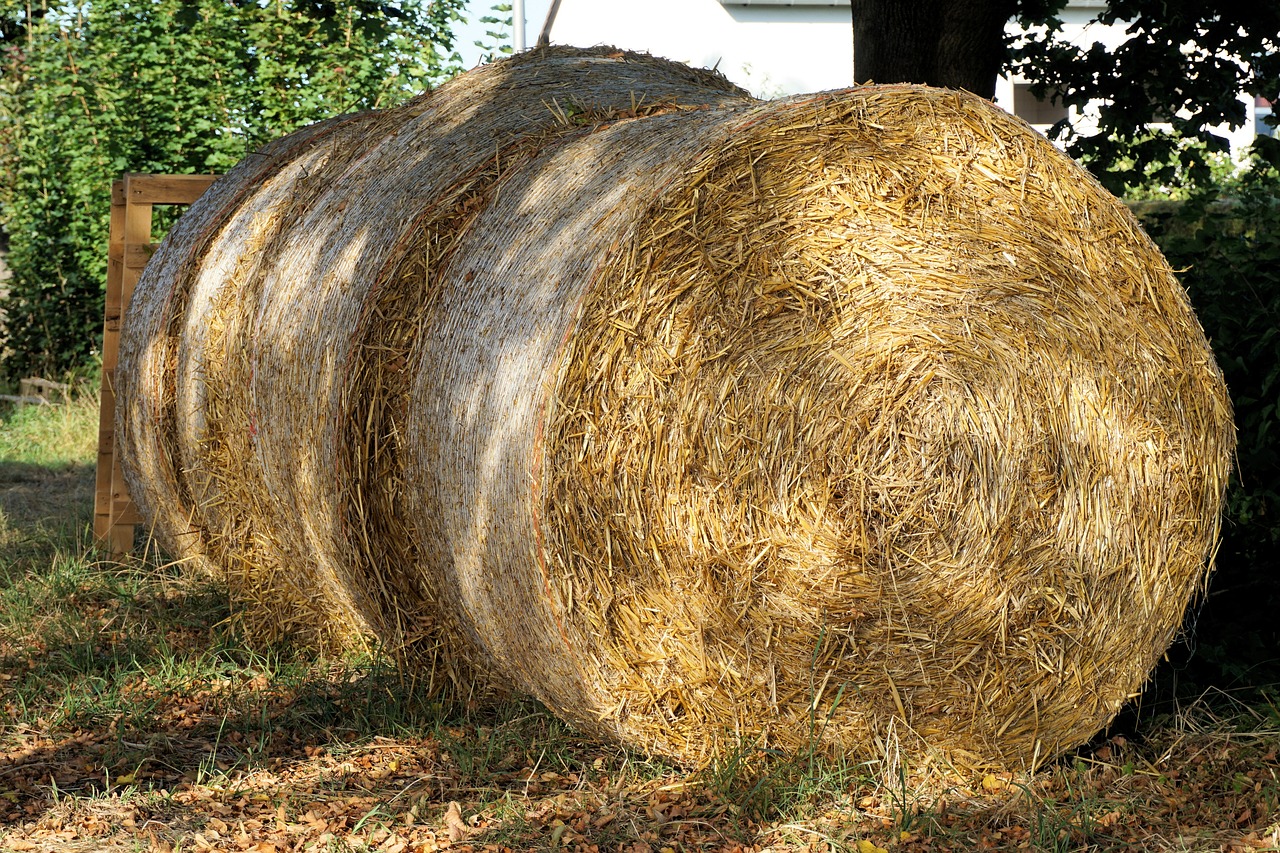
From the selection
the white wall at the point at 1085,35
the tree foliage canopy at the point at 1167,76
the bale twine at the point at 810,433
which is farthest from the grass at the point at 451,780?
the white wall at the point at 1085,35

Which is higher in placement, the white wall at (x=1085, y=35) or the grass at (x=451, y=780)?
→ the white wall at (x=1085, y=35)

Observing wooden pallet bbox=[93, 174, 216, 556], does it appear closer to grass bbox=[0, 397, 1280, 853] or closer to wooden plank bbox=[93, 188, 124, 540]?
wooden plank bbox=[93, 188, 124, 540]

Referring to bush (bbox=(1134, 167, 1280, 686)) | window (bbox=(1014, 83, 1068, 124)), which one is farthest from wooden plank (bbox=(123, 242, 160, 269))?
window (bbox=(1014, 83, 1068, 124))

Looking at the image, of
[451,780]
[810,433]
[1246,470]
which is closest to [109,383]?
[451,780]

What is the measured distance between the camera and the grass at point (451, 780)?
3869 mm

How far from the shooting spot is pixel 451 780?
171 inches

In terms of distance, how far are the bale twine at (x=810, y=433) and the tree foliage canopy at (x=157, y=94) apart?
759cm

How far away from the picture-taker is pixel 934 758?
13.7ft

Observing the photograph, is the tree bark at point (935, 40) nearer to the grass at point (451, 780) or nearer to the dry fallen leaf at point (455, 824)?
the grass at point (451, 780)

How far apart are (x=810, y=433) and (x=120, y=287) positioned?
5415 millimetres

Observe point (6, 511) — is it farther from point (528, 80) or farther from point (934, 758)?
point (934, 758)

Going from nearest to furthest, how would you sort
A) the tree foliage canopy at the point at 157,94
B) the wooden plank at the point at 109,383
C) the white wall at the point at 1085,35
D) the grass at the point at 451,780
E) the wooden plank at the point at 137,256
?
the grass at the point at 451,780 < the wooden plank at the point at 109,383 < the wooden plank at the point at 137,256 < the tree foliage canopy at the point at 157,94 < the white wall at the point at 1085,35

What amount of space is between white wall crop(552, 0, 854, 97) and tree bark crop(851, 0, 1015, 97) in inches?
424

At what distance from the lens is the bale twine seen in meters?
3.92
